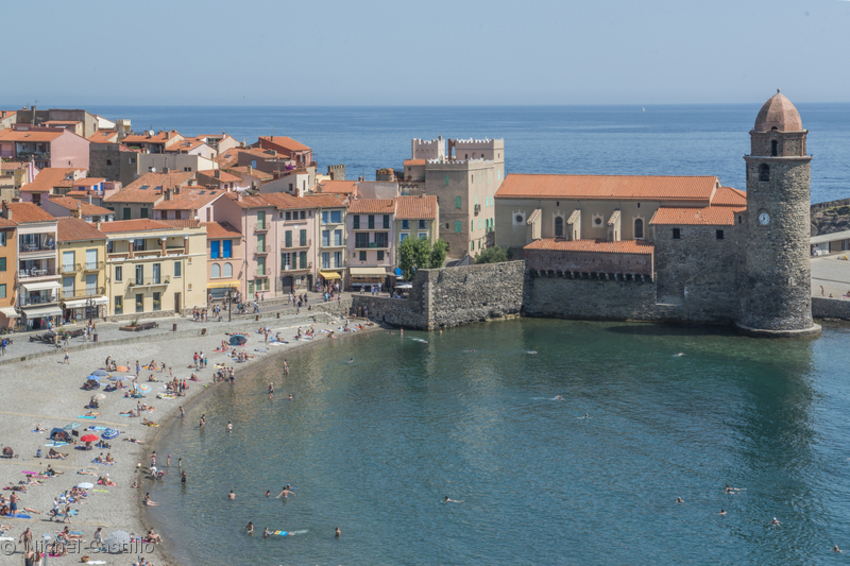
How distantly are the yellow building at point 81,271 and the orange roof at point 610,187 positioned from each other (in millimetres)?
30299

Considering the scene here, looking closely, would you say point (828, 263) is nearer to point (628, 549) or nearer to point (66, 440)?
point (628, 549)

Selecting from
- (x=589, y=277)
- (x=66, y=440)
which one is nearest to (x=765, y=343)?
(x=589, y=277)

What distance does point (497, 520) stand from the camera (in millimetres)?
43750

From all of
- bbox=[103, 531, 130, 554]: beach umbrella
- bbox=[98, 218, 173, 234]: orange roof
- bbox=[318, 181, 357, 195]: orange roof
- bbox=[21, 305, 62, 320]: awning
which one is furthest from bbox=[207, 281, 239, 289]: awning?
bbox=[103, 531, 130, 554]: beach umbrella

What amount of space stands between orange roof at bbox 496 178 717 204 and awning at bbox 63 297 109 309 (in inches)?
1203

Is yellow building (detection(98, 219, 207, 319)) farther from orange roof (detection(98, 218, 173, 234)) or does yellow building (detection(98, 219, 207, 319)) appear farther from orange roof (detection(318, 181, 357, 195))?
orange roof (detection(318, 181, 357, 195))

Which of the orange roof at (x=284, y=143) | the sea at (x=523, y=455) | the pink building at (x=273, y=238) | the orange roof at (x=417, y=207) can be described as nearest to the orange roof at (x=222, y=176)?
the pink building at (x=273, y=238)

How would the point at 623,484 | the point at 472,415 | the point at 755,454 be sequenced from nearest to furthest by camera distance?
the point at 623,484
the point at 755,454
the point at 472,415

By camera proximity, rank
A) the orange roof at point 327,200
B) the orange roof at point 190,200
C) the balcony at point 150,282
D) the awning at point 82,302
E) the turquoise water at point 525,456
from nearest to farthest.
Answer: the turquoise water at point 525,456 < the awning at point 82,302 < the balcony at point 150,282 < the orange roof at point 190,200 < the orange roof at point 327,200

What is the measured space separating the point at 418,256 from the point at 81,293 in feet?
79.4

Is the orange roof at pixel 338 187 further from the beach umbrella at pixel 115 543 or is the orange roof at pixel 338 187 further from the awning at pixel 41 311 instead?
the beach umbrella at pixel 115 543

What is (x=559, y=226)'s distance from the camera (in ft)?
273

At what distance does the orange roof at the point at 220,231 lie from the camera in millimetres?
75375

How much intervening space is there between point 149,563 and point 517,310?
45837mm
